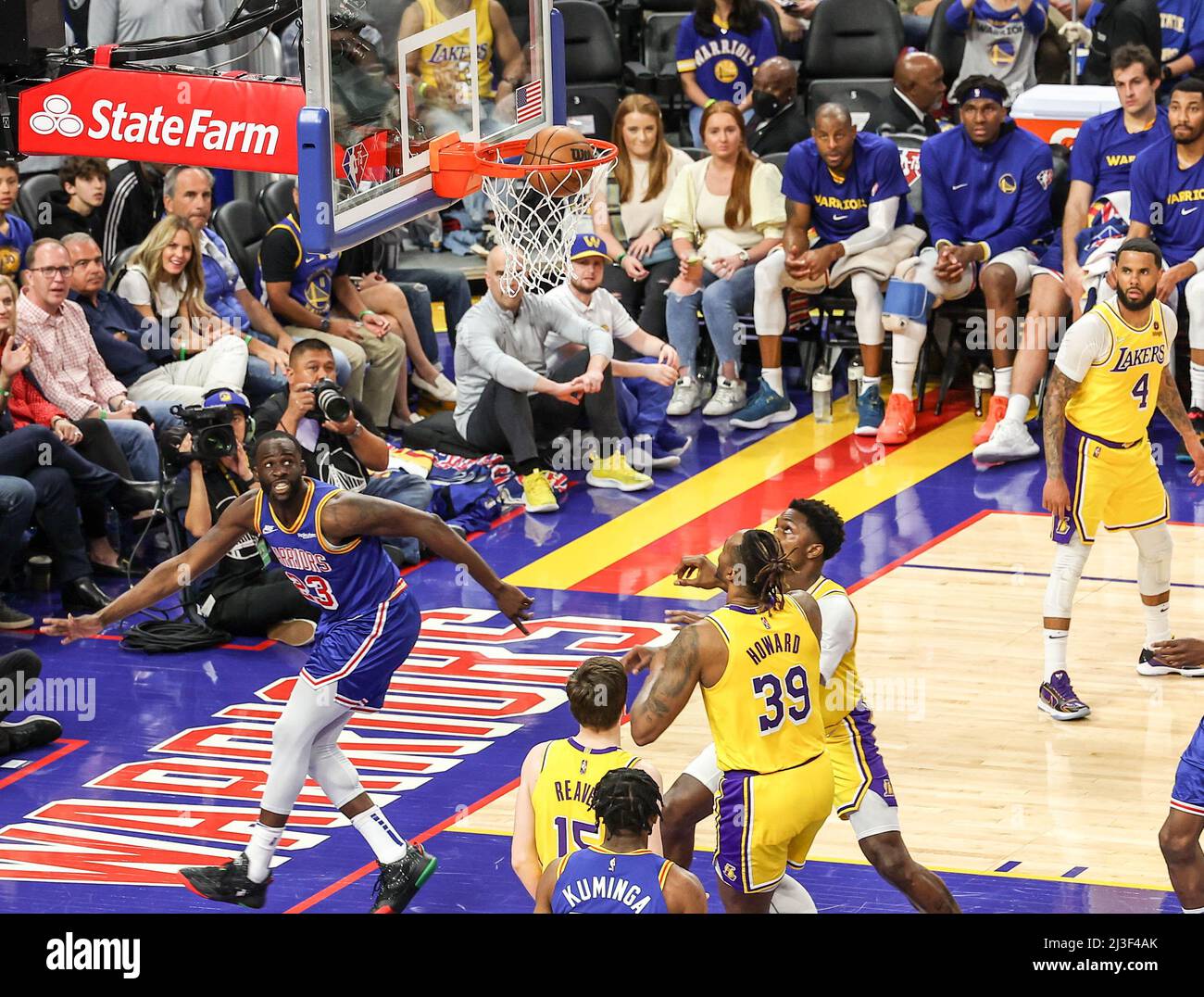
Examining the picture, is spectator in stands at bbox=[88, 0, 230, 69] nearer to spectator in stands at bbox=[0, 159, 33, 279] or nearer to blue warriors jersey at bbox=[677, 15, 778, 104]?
spectator in stands at bbox=[0, 159, 33, 279]

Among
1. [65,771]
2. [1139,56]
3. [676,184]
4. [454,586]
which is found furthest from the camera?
[676,184]

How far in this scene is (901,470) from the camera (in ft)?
39.9

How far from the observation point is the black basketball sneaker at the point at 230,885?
7.07 m

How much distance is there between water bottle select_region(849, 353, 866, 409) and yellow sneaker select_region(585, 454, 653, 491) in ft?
5.70

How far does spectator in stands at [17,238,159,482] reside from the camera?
410 inches

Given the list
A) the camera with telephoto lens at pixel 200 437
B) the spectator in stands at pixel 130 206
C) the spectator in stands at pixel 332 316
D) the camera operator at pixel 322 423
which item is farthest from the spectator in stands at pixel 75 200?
the camera with telephoto lens at pixel 200 437

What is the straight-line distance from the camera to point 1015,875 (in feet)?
23.6

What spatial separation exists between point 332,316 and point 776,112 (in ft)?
11.7

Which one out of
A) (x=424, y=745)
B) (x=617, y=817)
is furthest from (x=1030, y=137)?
(x=617, y=817)

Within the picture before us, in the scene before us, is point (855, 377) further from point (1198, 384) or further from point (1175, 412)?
point (1175, 412)

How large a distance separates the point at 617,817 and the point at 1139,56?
8.26 metres

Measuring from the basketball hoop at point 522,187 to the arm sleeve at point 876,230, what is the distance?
2765mm

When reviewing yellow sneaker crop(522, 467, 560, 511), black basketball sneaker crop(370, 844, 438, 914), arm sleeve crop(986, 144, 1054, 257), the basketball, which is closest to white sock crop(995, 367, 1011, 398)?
arm sleeve crop(986, 144, 1054, 257)
